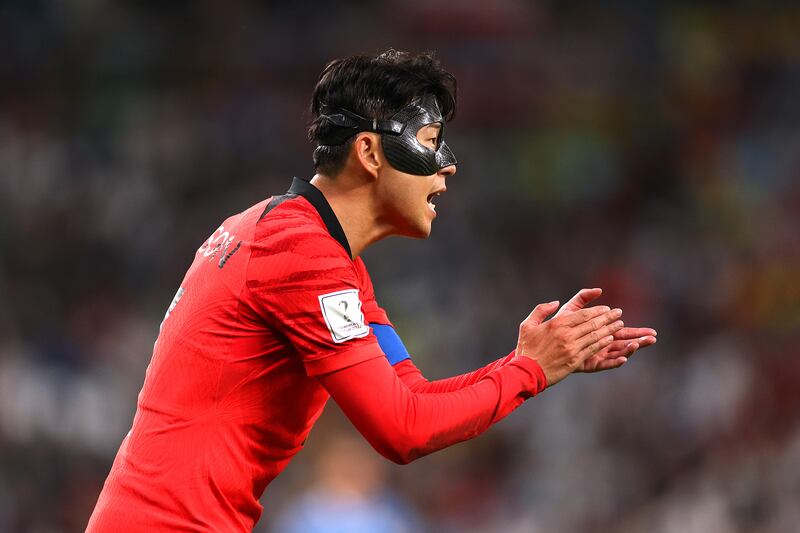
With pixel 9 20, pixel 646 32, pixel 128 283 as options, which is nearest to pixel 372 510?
pixel 128 283

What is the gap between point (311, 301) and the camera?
241cm

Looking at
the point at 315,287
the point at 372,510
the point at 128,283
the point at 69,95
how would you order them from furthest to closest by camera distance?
the point at 69,95
the point at 128,283
the point at 372,510
the point at 315,287

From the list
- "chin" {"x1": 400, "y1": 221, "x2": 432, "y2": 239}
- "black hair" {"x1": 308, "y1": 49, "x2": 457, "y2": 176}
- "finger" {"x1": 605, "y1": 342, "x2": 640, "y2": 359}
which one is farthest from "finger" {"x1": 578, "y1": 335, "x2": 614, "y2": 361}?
"black hair" {"x1": 308, "y1": 49, "x2": 457, "y2": 176}

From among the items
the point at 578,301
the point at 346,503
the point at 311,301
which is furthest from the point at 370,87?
the point at 346,503

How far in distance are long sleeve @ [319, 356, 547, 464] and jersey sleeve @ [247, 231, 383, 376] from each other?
0.14 feet

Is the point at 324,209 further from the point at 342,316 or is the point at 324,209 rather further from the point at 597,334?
the point at 597,334

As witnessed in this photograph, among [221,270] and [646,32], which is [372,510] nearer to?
[221,270]

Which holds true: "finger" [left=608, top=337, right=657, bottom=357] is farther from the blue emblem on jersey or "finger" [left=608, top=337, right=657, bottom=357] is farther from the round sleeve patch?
the round sleeve patch

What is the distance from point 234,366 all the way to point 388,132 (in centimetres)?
68

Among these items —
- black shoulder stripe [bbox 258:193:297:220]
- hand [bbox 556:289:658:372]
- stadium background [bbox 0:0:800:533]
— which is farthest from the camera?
stadium background [bbox 0:0:800:533]

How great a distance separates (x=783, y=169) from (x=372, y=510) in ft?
13.1

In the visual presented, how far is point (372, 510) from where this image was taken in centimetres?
577

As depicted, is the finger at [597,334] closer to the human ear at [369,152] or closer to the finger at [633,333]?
the finger at [633,333]

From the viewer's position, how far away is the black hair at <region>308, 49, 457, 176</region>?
2.71m
